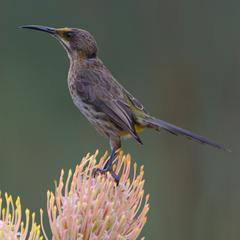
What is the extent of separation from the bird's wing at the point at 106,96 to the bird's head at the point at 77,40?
0.52ft

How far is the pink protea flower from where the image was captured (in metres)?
4.34

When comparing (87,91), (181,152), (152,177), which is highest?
(87,91)

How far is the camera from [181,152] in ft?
23.1

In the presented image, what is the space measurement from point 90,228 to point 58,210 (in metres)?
0.20

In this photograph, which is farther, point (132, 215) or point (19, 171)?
point (19, 171)

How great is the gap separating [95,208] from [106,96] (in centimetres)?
168

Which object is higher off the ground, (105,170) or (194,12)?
(194,12)

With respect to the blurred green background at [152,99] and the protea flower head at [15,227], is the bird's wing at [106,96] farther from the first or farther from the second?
the protea flower head at [15,227]

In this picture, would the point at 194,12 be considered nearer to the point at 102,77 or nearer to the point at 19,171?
the point at 19,171

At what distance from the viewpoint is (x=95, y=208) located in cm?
437

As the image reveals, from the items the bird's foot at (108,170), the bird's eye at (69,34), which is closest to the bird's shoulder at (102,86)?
the bird's eye at (69,34)

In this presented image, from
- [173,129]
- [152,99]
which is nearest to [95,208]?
[173,129]

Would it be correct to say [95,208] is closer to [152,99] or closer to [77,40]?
[77,40]

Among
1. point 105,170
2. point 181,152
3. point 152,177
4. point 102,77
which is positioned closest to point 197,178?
point 181,152
